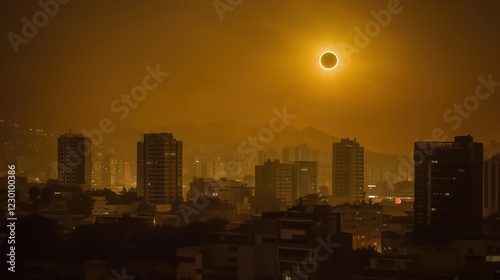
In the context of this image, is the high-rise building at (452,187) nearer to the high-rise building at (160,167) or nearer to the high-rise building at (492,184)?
the high-rise building at (492,184)

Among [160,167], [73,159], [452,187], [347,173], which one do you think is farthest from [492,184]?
[73,159]

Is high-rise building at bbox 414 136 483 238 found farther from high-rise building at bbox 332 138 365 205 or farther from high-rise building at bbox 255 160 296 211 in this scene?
high-rise building at bbox 332 138 365 205

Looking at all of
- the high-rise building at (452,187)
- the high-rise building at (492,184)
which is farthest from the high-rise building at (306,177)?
the high-rise building at (452,187)

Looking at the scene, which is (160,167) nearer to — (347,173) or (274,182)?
(274,182)

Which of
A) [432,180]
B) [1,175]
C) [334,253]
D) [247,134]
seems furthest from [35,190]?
[334,253]

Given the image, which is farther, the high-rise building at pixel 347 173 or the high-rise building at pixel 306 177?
the high-rise building at pixel 347 173
